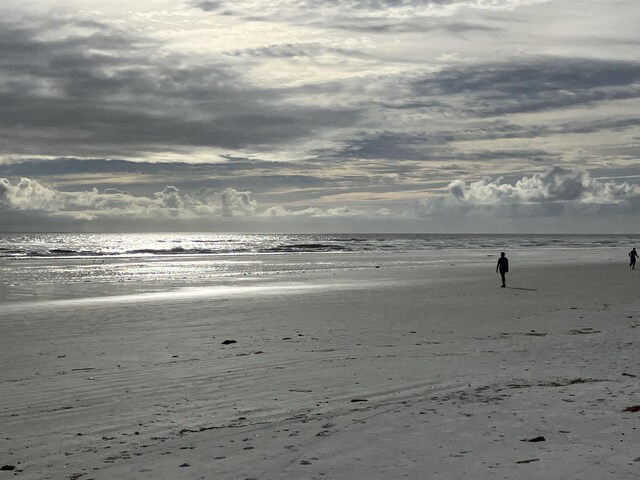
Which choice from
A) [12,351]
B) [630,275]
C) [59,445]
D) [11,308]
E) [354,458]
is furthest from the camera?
[630,275]

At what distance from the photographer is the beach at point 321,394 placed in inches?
257

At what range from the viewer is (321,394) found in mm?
9484

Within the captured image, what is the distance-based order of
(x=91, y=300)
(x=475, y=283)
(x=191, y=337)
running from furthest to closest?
(x=475, y=283), (x=91, y=300), (x=191, y=337)

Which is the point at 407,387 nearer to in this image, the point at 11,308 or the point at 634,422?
the point at 634,422

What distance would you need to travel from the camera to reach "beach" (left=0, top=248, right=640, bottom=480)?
6.54 meters

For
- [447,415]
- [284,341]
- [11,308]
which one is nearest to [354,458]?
[447,415]

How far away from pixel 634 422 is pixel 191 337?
1070cm

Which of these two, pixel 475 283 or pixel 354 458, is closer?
pixel 354 458

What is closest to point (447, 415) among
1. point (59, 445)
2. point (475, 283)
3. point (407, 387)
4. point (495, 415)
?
point (495, 415)

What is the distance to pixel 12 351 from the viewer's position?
14.0m

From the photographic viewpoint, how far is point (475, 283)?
33062 mm

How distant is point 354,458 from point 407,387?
134 inches

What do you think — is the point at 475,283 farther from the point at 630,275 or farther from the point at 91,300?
the point at 91,300

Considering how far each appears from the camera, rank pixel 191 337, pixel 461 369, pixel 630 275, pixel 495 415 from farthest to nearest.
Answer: pixel 630 275 < pixel 191 337 < pixel 461 369 < pixel 495 415
